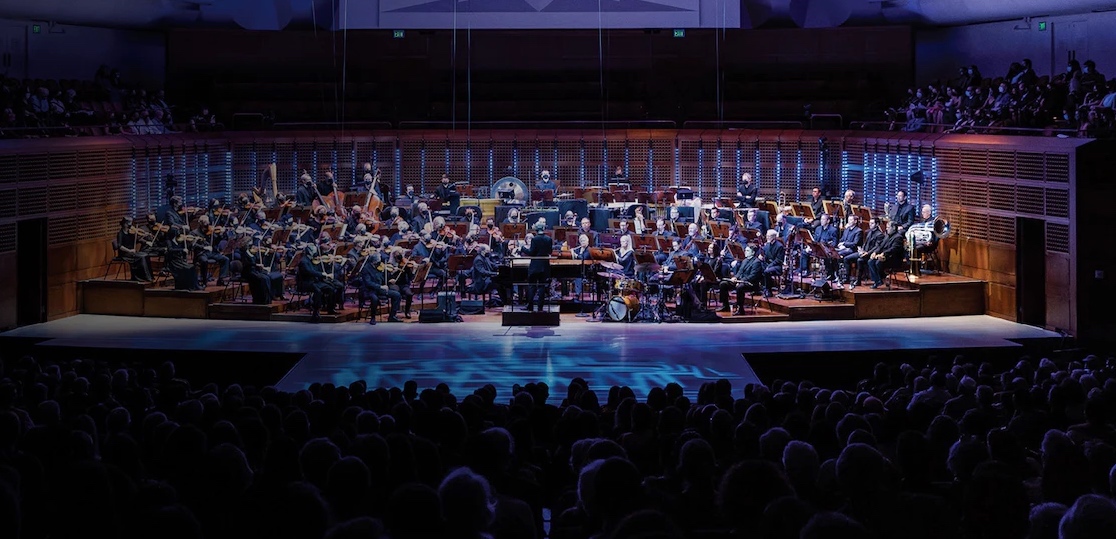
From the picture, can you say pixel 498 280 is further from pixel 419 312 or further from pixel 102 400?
pixel 102 400

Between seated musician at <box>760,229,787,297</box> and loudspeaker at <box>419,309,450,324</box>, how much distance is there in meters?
5.12

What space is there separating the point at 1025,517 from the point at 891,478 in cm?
106

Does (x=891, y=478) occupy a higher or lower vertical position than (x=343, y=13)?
lower

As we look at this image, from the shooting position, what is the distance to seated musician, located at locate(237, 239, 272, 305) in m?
18.7

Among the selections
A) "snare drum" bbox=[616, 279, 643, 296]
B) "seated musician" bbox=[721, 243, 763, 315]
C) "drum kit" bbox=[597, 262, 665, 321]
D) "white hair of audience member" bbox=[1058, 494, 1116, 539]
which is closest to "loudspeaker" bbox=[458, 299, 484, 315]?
"drum kit" bbox=[597, 262, 665, 321]

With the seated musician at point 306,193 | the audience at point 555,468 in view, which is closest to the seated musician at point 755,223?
the seated musician at point 306,193

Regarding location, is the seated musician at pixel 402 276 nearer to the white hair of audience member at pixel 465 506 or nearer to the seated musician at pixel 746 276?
the seated musician at pixel 746 276

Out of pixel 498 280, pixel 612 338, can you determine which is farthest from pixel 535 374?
pixel 498 280

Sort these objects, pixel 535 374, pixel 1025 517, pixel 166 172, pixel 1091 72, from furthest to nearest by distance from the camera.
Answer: pixel 166 172 → pixel 1091 72 → pixel 535 374 → pixel 1025 517

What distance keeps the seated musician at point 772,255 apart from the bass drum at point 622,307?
2.27 meters

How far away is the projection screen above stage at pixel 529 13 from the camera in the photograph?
28859mm

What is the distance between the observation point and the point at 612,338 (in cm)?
1708

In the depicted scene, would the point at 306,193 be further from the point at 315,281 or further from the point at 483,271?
the point at 483,271

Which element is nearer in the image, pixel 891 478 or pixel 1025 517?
pixel 1025 517
